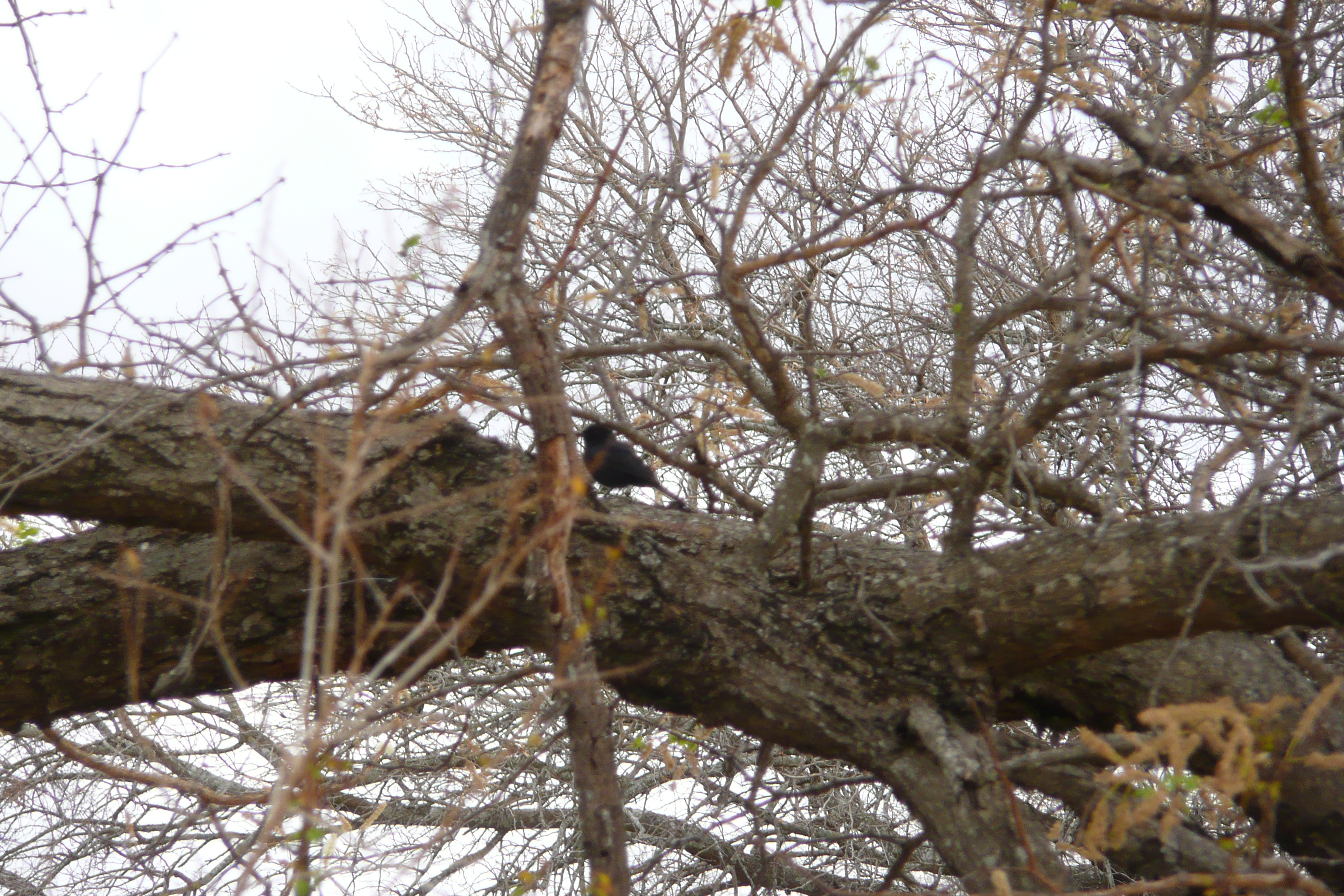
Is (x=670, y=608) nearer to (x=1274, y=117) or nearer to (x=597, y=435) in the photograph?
(x=597, y=435)

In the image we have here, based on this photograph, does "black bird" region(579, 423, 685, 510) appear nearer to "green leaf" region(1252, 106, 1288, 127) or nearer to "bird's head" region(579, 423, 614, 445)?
"bird's head" region(579, 423, 614, 445)

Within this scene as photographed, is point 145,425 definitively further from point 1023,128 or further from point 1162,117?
point 1162,117

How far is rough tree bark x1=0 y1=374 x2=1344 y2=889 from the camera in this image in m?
2.36

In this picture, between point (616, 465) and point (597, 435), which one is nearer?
point (616, 465)

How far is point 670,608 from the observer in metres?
2.56

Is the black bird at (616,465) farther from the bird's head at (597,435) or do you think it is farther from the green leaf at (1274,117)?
the green leaf at (1274,117)

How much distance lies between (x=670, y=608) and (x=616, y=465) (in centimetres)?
40

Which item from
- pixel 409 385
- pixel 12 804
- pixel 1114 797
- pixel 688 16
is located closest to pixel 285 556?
pixel 409 385

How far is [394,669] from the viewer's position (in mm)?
2895

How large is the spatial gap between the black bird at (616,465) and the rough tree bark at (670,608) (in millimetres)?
98

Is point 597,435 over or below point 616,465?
over

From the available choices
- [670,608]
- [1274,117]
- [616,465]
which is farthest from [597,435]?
[1274,117]

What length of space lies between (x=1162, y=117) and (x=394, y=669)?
2468mm

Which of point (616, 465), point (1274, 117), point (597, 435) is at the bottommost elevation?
point (616, 465)
